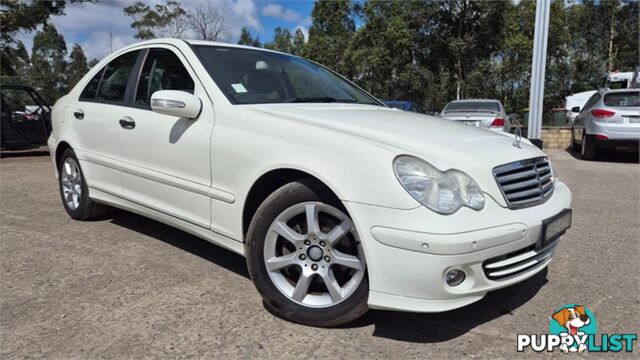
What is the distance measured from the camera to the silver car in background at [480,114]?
33.7 feet

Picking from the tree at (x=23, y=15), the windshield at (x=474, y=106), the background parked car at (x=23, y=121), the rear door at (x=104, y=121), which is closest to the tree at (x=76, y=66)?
the tree at (x=23, y=15)

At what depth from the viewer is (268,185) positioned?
2811 millimetres

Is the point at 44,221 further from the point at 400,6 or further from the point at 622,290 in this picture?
the point at 400,6

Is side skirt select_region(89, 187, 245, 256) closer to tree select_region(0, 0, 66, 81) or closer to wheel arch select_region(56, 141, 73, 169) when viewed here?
wheel arch select_region(56, 141, 73, 169)

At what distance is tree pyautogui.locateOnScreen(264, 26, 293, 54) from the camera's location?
173 ft

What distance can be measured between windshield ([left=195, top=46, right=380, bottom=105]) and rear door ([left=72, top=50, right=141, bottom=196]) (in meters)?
0.88

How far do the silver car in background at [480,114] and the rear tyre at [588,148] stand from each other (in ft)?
5.26

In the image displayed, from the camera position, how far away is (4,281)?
3.17 m

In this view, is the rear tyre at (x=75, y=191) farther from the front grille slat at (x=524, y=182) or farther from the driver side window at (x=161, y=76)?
the front grille slat at (x=524, y=182)

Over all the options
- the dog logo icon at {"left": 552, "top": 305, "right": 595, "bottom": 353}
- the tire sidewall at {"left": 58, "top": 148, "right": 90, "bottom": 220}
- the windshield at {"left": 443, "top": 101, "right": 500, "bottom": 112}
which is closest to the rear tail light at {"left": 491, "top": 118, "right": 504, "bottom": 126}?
the windshield at {"left": 443, "top": 101, "right": 500, "bottom": 112}

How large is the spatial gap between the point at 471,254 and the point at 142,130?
7.94ft

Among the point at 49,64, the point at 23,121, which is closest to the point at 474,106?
the point at 23,121

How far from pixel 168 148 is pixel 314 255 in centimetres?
134

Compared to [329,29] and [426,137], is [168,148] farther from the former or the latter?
[329,29]
